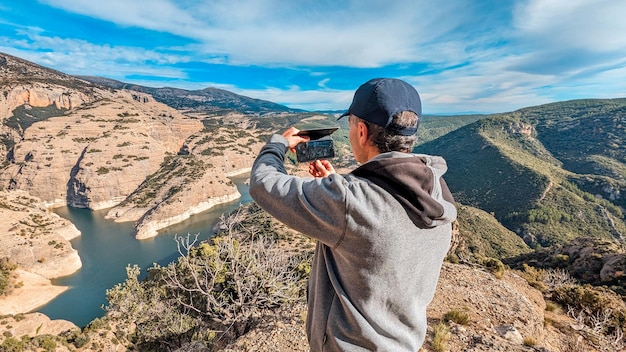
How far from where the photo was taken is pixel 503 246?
40750mm

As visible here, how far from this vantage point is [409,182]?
85 cm

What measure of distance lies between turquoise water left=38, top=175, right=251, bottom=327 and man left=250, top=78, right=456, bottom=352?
29327 millimetres

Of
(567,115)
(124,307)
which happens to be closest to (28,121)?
(124,307)

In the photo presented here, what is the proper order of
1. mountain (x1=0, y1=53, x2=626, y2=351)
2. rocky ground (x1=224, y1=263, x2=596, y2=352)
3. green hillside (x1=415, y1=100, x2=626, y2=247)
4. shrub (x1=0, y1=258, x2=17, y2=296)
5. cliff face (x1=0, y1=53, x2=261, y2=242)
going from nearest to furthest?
rocky ground (x1=224, y1=263, x2=596, y2=352) < mountain (x1=0, y1=53, x2=626, y2=351) < shrub (x1=0, y1=258, x2=17, y2=296) < cliff face (x1=0, y1=53, x2=261, y2=242) < green hillside (x1=415, y1=100, x2=626, y2=247)

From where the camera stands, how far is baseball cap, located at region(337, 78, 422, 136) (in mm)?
1025

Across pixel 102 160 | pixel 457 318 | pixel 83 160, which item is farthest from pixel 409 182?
pixel 83 160

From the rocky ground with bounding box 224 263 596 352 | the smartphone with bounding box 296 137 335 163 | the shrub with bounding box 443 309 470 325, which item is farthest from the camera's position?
the shrub with bounding box 443 309 470 325

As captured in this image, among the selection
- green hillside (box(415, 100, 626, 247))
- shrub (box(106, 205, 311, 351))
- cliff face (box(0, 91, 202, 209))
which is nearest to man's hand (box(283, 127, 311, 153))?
shrub (box(106, 205, 311, 351))

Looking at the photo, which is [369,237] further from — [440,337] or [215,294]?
[215,294]

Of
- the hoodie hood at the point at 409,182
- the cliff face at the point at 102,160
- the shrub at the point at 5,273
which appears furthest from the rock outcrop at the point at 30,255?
the hoodie hood at the point at 409,182

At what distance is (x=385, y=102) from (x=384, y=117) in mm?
53

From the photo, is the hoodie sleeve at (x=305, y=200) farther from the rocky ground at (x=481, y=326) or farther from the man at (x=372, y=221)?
the rocky ground at (x=481, y=326)

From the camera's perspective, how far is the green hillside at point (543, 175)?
2110 inches

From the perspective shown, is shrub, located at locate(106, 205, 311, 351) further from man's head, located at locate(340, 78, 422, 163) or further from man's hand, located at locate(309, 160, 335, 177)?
man's head, located at locate(340, 78, 422, 163)
